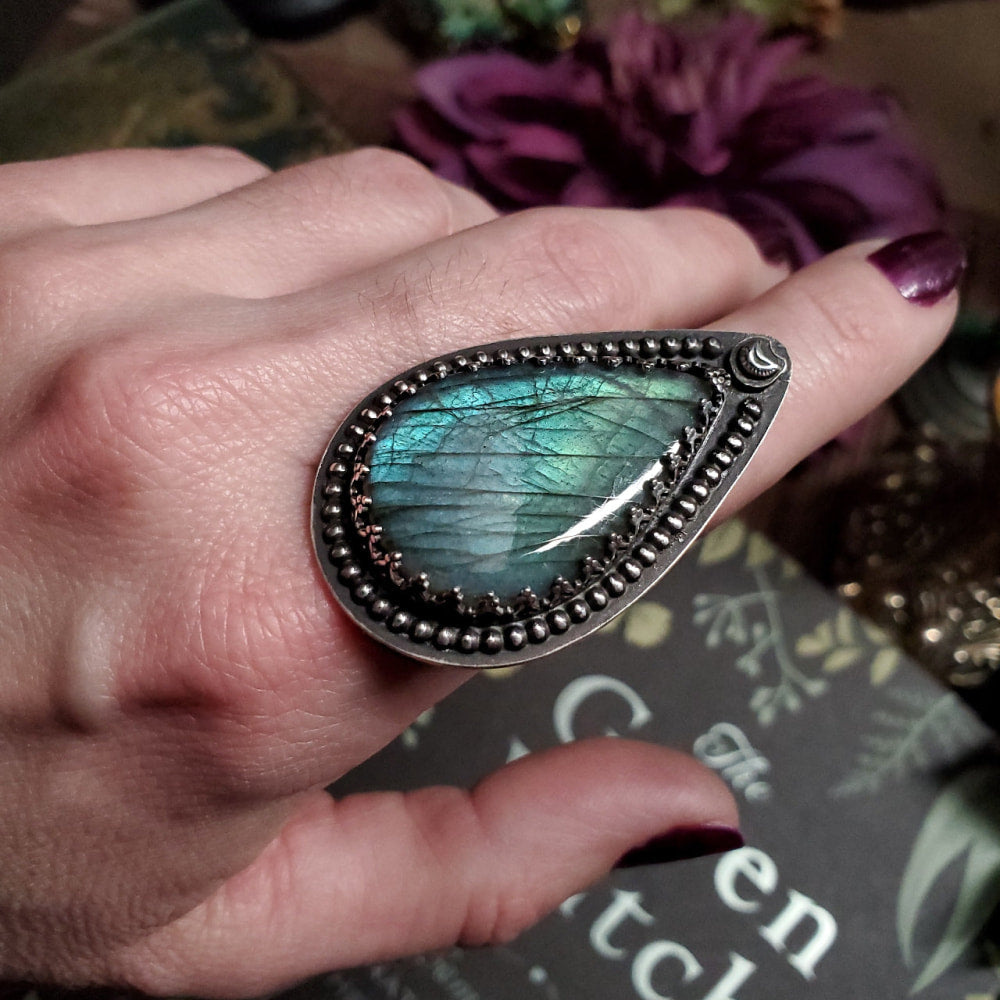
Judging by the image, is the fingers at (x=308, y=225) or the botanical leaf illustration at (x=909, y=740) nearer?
the fingers at (x=308, y=225)

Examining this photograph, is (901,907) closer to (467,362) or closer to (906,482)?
(906,482)

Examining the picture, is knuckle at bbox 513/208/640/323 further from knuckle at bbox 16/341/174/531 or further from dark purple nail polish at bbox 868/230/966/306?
knuckle at bbox 16/341/174/531

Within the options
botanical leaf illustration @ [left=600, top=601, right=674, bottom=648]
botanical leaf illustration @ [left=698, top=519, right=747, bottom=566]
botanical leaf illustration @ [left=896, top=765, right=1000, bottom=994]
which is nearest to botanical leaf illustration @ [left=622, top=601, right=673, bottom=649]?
botanical leaf illustration @ [left=600, top=601, right=674, bottom=648]

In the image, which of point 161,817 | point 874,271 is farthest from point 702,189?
point 161,817

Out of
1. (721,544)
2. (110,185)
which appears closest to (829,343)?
(721,544)

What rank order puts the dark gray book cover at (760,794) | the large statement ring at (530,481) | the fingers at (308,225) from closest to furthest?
the large statement ring at (530,481)
the fingers at (308,225)
the dark gray book cover at (760,794)

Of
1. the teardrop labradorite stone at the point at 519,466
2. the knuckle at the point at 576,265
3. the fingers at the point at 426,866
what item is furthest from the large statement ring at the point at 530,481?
the fingers at the point at 426,866

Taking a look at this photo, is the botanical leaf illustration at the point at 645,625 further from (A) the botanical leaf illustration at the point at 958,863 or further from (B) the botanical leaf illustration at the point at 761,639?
(A) the botanical leaf illustration at the point at 958,863
